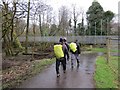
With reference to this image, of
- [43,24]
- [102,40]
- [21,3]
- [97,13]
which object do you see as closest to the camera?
[21,3]

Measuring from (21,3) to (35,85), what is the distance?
1836cm

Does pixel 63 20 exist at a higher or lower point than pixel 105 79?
higher

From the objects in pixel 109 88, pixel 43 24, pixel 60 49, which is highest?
pixel 43 24

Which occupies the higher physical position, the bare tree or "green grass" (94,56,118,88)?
the bare tree

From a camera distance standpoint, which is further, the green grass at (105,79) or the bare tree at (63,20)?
the bare tree at (63,20)

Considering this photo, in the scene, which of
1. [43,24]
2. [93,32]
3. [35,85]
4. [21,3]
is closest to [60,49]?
[35,85]

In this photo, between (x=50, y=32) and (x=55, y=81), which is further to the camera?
(x=50, y=32)

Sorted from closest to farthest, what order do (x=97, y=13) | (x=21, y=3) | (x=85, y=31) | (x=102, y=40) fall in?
(x=21, y=3)
(x=102, y=40)
(x=97, y=13)
(x=85, y=31)

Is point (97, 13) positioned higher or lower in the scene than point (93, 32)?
higher

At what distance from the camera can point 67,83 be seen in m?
9.84

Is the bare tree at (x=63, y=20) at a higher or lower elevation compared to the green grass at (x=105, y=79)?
higher

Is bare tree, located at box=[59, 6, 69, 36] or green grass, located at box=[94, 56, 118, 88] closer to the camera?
green grass, located at box=[94, 56, 118, 88]

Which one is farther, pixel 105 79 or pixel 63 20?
pixel 63 20

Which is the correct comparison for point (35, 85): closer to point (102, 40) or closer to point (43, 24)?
point (102, 40)
